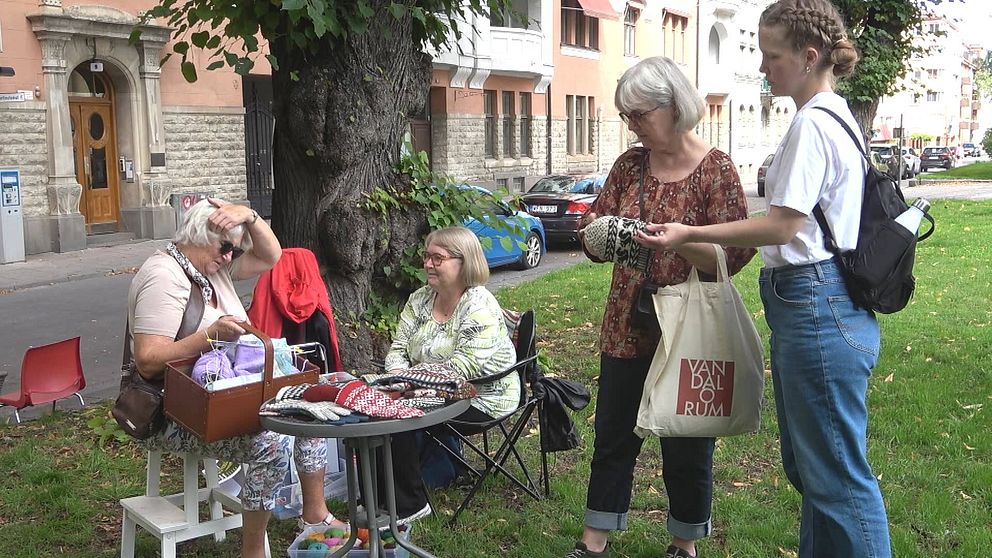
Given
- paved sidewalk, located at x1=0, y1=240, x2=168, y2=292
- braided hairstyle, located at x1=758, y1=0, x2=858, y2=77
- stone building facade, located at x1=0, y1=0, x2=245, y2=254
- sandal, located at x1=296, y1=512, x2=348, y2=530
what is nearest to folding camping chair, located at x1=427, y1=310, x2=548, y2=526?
sandal, located at x1=296, y1=512, x2=348, y2=530

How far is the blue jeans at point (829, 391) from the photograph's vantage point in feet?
8.98

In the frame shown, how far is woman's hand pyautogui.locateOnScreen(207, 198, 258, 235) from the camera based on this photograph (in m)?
3.59

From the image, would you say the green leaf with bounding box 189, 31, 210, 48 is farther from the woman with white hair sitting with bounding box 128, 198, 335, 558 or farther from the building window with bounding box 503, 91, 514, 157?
the building window with bounding box 503, 91, 514, 157

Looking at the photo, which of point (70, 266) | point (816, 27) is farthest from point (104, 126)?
point (816, 27)

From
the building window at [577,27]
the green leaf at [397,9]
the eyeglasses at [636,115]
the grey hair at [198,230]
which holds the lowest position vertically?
the grey hair at [198,230]

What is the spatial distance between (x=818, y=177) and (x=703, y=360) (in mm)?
851

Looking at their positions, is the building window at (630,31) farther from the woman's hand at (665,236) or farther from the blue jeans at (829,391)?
the blue jeans at (829,391)

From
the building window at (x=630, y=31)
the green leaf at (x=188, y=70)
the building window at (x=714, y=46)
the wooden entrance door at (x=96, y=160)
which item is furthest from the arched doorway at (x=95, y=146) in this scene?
the building window at (x=714, y=46)

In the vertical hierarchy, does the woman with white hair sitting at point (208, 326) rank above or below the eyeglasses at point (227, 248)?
below

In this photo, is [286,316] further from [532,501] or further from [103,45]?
[103,45]

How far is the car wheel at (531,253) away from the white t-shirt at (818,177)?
1162cm

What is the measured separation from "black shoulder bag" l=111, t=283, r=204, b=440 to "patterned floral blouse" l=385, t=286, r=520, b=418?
3.04ft

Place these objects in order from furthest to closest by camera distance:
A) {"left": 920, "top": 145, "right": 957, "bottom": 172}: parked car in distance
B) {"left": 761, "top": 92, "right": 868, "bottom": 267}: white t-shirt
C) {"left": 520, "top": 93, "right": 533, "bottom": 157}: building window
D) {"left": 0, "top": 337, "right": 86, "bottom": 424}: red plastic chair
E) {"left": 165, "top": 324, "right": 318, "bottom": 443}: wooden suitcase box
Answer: {"left": 920, "top": 145, "right": 957, "bottom": 172}: parked car in distance < {"left": 520, "top": 93, "right": 533, "bottom": 157}: building window < {"left": 0, "top": 337, "right": 86, "bottom": 424}: red plastic chair < {"left": 165, "top": 324, "right": 318, "bottom": 443}: wooden suitcase box < {"left": 761, "top": 92, "right": 868, "bottom": 267}: white t-shirt

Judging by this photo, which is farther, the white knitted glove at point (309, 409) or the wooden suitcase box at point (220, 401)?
the wooden suitcase box at point (220, 401)
